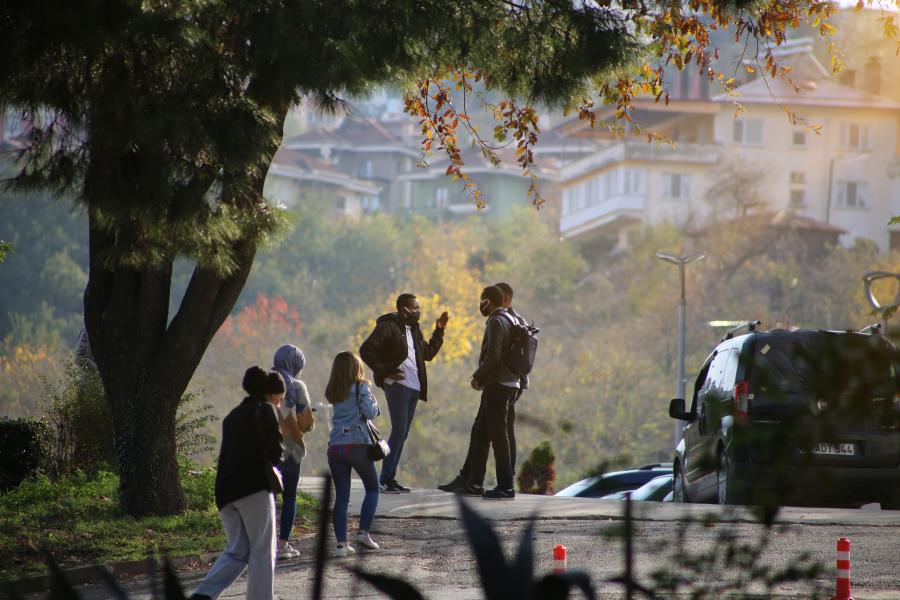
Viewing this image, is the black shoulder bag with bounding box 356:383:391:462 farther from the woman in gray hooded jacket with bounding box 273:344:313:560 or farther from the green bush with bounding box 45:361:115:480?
the green bush with bounding box 45:361:115:480

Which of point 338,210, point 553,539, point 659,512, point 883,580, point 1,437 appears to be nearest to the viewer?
point 883,580

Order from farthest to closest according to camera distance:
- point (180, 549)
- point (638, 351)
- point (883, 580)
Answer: point (638, 351) < point (180, 549) < point (883, 580)

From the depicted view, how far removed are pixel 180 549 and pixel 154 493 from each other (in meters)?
1.67

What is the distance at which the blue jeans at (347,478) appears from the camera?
1012 centimetres

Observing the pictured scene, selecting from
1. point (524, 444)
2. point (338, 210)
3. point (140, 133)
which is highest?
point (338, 210)

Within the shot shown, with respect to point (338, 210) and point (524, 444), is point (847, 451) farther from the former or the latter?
point (338, 210)

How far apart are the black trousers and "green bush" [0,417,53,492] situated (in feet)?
15.3

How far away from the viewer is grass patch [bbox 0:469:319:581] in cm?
1021

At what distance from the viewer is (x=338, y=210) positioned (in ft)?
363

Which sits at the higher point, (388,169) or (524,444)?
(388,169)

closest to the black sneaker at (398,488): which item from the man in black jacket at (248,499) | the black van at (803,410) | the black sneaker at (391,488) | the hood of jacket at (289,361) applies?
the black sneaker at (391,488)

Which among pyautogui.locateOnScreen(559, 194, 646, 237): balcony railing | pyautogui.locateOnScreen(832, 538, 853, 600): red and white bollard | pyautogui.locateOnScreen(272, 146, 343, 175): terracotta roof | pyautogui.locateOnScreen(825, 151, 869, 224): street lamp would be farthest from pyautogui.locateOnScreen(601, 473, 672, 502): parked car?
pyautogui.locateOnScreen(272, 146, 343, 175): terracotta roof

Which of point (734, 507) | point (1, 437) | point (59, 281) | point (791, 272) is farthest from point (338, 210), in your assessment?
point (734, 507)

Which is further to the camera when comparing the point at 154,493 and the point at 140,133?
the point at 154,493
